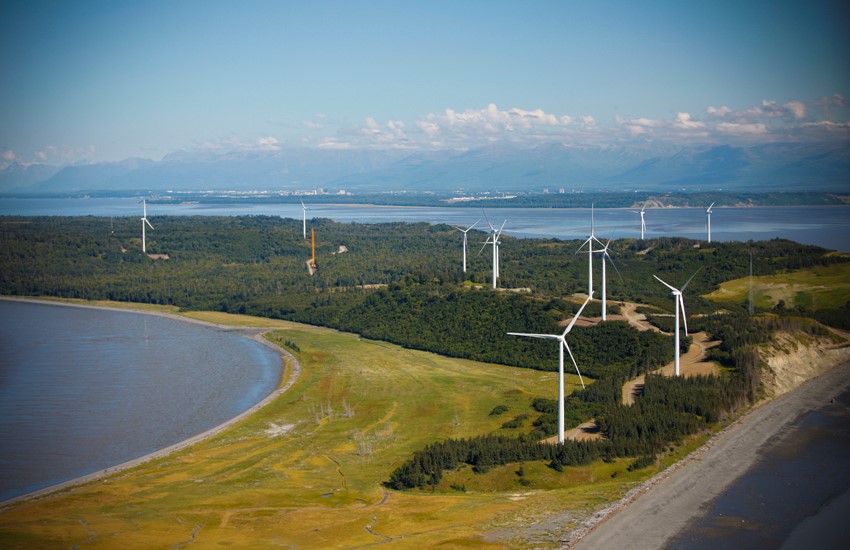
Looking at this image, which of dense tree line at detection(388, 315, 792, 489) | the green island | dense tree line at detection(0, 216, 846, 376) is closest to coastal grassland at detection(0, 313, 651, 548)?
the green island

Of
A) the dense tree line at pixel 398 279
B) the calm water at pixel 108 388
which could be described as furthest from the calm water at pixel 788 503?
the calm water at pixel 108 388

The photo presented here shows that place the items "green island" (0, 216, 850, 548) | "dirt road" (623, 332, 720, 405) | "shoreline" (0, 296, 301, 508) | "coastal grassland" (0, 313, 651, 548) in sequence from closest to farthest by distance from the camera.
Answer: "coastal grassland" (0, 313, 651, 548) → "green island" (0, 216, 850, 548) → "shoreline" (0, 296, 301, 508) → "dirt road" (623, 332, 720, 405)

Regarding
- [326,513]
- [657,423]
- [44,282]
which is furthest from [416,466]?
[44,282]

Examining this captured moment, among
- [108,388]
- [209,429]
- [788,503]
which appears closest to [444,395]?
[209,429]

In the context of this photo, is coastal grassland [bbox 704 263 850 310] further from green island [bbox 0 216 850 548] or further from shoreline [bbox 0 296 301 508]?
shoreline [bbox 0 296 301 508]

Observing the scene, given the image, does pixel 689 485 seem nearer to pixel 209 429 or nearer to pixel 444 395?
pixel 444 395
